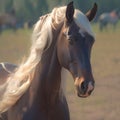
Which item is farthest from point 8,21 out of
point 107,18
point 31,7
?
point 107,18

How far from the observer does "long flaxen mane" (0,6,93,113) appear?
361cm

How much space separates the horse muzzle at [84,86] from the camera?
11.0ft

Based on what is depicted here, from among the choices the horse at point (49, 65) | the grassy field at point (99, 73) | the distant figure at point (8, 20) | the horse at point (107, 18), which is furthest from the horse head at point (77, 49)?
the distant figure at point (8, 20)

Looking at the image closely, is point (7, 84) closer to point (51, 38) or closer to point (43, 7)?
point (51, 38)

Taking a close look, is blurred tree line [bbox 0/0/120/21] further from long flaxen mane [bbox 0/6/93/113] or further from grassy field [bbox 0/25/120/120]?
long flaxen mane [bbox 0/6/93/113]

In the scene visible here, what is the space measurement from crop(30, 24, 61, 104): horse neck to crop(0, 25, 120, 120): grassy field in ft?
8.78

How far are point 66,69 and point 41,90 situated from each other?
235 millimetres

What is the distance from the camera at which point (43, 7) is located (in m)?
10.6

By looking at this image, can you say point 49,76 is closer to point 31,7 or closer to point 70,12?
point 70,12

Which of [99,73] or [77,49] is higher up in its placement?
[99,73]

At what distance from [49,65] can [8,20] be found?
7.64m

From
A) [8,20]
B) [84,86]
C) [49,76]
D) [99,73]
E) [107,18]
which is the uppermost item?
[8,20]

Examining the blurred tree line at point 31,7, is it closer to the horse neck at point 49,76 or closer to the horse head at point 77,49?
the horse neck at point 49,76

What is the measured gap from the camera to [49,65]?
12.1 ft
